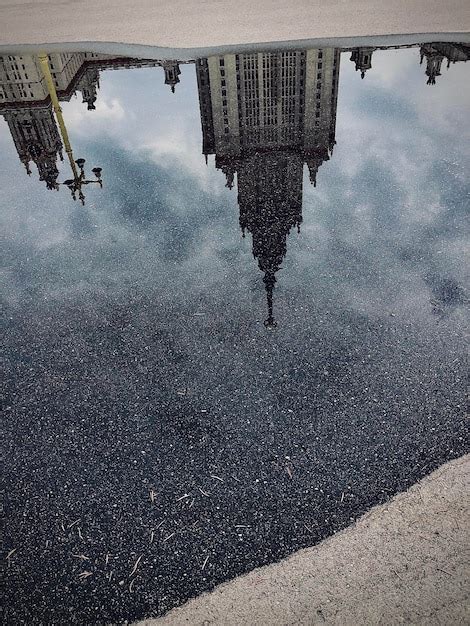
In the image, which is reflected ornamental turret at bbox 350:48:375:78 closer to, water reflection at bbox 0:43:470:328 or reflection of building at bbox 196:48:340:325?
water reflection at bbox 0:43:470:328

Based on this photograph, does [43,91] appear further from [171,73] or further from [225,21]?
[225,21]

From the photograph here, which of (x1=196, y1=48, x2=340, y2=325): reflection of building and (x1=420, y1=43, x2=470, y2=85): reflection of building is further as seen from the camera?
(x1=420, y1=43, x2=470, y2=85): reflection of building

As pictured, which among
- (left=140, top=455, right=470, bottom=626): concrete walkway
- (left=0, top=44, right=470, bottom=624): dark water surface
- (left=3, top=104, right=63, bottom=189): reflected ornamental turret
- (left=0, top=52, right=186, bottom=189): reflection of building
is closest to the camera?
(left=140, top=455, right=470, bottom=626): concrete walkway

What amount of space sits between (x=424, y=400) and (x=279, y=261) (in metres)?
4.53

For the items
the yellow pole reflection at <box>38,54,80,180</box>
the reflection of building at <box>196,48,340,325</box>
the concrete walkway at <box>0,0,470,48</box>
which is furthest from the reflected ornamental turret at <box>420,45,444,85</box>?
the yellow pole reflection at <box>38,54,80,180</box>

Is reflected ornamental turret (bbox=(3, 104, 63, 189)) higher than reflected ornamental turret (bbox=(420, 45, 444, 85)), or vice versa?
reflected ornamental turret (bbox=(420, 45, 444, 85))

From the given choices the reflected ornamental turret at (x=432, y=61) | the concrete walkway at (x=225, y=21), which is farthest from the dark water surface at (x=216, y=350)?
the concrete walkway at (x=225, y=21)

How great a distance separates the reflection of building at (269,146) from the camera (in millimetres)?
11898

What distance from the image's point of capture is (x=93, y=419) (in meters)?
7.98

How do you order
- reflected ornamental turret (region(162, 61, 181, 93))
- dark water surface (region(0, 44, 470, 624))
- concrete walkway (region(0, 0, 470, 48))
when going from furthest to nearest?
concrete walkway (region(0, 0, 470, 48))
reflected ornamental turret (region(162, 61, 181, 93))
dark water surface (region(0, 44, 470, 624))

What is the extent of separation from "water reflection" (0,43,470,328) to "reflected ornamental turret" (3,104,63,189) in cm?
4

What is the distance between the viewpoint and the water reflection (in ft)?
40.5

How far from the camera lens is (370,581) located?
5781mm

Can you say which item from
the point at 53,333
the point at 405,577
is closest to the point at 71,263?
the point at 53,333
